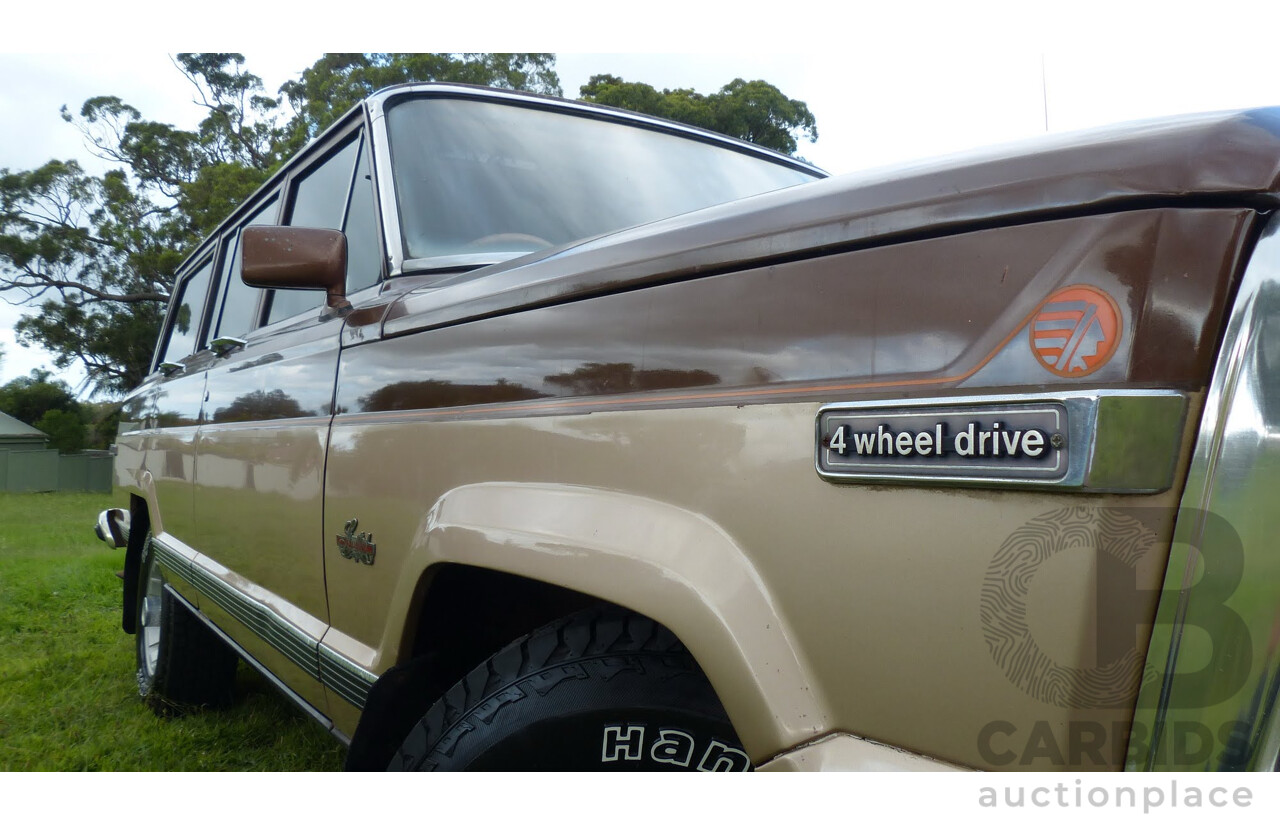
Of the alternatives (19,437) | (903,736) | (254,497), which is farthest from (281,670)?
(19,437)

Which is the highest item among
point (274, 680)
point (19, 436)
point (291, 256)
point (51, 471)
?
point (291, 256)

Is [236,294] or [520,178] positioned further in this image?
[236,294]

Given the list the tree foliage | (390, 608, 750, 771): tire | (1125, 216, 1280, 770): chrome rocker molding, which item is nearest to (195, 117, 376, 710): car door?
(390, 608, 750, 771): tire

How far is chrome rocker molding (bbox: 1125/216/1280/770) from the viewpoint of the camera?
2.51 ft

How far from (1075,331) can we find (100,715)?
15.1ft

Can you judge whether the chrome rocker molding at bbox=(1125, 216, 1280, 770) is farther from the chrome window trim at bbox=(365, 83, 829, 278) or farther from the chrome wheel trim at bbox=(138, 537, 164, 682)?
the chrome wheel trim at bbox=(138, 537, 164, 682)

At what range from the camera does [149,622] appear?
4.20m

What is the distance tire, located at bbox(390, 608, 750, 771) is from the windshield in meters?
1.00

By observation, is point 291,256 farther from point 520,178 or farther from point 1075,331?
point 1075,331

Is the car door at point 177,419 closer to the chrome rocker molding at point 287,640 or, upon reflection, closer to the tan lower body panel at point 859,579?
the chrome rocker molding at point 287,640

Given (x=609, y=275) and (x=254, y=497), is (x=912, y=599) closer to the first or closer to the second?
(x=609, y=275)

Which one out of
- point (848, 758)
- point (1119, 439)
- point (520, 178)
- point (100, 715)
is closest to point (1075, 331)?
point (1119, 439)

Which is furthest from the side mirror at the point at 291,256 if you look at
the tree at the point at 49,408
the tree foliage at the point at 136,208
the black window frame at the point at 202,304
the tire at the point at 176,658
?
the tree at the point at 49,408

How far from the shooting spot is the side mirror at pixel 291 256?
6.55 ft
